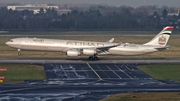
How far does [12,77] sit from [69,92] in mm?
12998

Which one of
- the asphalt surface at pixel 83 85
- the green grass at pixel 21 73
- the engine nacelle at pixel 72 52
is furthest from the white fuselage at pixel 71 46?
the green grass at pixel 21 73

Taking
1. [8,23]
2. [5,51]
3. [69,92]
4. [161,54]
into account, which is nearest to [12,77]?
[69,92]

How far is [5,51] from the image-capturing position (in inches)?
3713

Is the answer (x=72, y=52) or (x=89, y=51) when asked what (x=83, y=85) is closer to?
(x=72, y=52)

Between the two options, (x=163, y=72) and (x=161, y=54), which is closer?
(x=163, y=72)

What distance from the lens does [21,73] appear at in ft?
219

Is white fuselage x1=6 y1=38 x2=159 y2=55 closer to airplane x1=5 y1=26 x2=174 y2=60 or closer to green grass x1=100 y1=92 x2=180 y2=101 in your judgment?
airplane x1=5 y1=26 x2=174 y2=60

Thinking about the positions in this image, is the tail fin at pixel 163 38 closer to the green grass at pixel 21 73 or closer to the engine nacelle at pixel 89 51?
the engine nacelle at pixel 89 51

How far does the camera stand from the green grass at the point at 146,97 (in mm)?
50266

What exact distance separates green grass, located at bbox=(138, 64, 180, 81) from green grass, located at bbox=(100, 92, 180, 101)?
457 inches

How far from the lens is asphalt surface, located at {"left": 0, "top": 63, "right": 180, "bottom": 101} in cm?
5166

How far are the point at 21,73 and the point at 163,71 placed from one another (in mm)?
21882

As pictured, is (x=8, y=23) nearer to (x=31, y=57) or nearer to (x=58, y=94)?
(x=31, y=57)

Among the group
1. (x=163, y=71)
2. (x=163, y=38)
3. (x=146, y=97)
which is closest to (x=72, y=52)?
(x=163, y=71)
